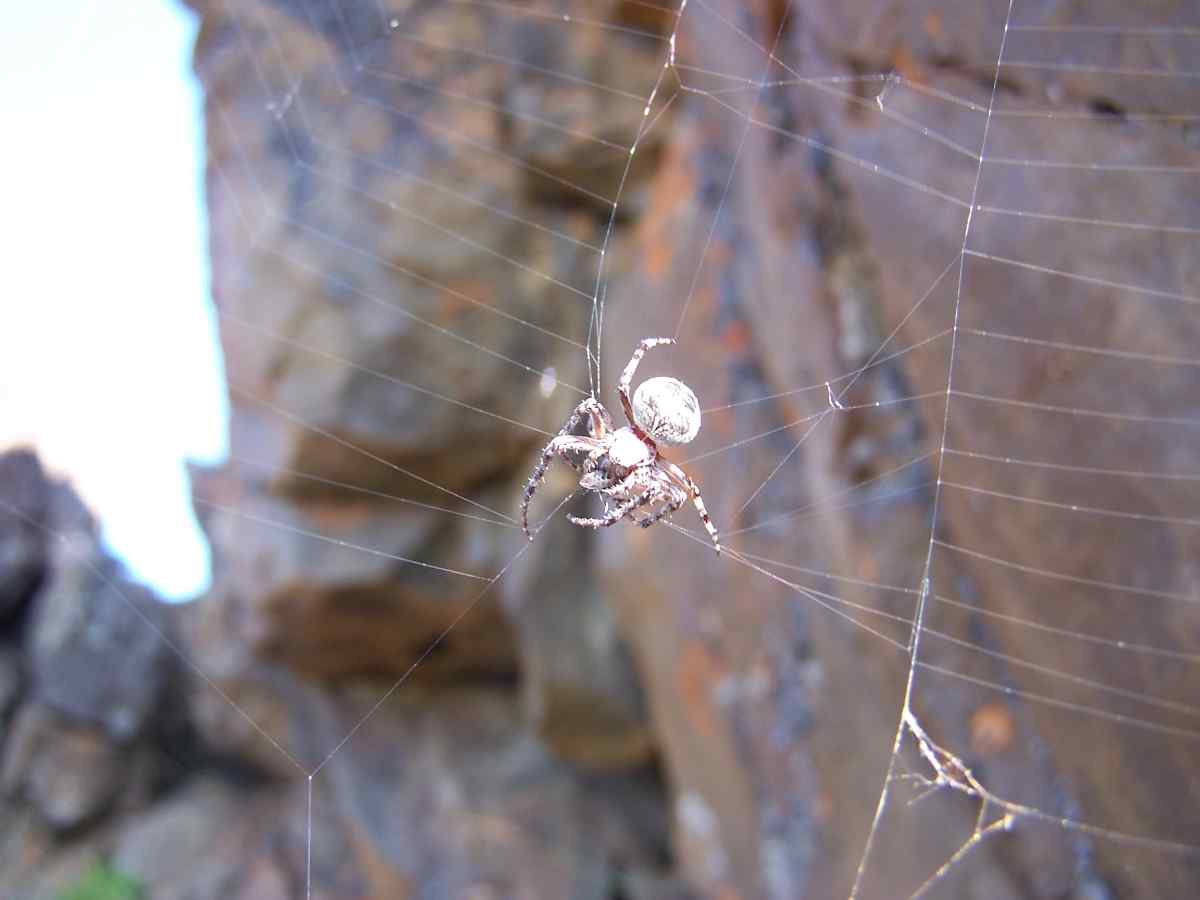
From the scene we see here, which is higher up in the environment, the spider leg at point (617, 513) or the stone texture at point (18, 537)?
the spider leg at point (617, 513)

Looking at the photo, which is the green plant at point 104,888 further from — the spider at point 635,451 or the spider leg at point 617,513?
the spider leg at point 617,513

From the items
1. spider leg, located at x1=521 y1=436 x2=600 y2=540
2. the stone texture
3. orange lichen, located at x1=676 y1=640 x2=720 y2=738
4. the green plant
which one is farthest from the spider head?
the stone texture

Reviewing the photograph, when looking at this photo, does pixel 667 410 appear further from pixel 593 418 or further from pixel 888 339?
pixel 888 339

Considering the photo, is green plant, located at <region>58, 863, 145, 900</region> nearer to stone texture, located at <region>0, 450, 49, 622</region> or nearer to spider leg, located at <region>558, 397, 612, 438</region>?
stone texture, located at <region>0, 450, 49, 622</region>

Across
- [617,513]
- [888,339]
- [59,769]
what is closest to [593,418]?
[617,513]

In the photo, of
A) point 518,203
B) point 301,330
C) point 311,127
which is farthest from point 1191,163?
point 311,127

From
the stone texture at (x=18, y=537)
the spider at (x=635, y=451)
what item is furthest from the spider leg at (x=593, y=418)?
the stone texture at (x=18, y=537)
